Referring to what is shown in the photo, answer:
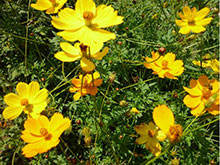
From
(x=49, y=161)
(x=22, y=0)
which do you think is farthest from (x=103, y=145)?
(x=22, y=0)

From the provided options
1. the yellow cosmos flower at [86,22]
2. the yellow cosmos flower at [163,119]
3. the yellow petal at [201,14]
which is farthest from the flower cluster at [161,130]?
the yellow petal at [201,14]

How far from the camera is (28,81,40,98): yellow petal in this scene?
1.27 meters

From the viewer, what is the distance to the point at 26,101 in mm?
1239

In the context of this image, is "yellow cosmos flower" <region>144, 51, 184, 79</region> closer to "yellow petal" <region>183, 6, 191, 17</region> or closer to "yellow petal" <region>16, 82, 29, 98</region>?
"yellow petal" <region>183, 6, 191, 17</region>

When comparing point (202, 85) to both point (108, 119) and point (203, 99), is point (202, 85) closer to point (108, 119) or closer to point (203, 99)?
point (203, 99)

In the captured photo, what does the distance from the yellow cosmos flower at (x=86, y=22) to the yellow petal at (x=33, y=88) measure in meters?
0.43

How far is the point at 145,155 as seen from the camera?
5.26 ft

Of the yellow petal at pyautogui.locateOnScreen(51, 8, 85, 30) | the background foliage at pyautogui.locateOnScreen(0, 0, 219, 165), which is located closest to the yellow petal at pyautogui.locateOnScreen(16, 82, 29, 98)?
the background foliage at pyautogui.locateOnScreen(0, 0, 219, 165)

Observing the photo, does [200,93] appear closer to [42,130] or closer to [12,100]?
[42,130]

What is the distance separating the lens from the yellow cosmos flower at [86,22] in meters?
0.97

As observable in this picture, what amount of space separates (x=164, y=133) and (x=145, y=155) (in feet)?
2.02

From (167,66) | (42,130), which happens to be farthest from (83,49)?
(167,66)

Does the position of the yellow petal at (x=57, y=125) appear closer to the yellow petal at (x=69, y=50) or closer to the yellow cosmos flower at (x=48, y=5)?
the yellow petal at (x=69, y=50)

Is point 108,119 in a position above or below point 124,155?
above
